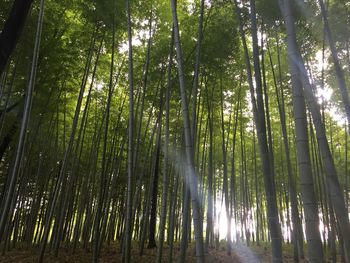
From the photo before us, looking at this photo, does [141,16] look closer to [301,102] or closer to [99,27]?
[99,27]

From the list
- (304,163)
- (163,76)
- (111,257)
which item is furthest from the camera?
(111,257)

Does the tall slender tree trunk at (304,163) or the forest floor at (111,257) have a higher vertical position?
the tall slender tree trunk at (304,163)

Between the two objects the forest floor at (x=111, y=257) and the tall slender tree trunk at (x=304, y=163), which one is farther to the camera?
the forest floor at (x=111, y=257)

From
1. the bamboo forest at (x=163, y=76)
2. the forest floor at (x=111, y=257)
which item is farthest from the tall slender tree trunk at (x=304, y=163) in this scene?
the forest floor at (x=111, y=257)

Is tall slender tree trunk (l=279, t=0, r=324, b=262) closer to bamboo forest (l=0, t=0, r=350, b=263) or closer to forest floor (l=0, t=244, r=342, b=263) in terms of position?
bamboo forest (l=0, t=0, r=350, b=263)

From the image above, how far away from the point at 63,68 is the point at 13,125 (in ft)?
6.52

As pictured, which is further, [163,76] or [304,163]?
[163,76]

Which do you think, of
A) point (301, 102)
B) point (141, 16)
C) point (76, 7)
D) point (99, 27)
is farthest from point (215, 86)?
point (301, 102)

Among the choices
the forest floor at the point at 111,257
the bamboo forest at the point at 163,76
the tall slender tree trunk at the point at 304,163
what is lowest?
the forest floor at the point at 111,257

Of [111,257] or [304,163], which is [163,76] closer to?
[111,257]

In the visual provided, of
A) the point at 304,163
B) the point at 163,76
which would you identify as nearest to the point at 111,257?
the point at 163,76

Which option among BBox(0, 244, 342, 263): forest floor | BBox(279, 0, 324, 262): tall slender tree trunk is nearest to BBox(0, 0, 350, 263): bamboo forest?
BBox(0, 244, 342, 263): forest floor

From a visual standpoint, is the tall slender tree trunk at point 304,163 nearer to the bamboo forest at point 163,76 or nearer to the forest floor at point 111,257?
the bamboo forest at point 163,76

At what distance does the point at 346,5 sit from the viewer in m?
5.01
